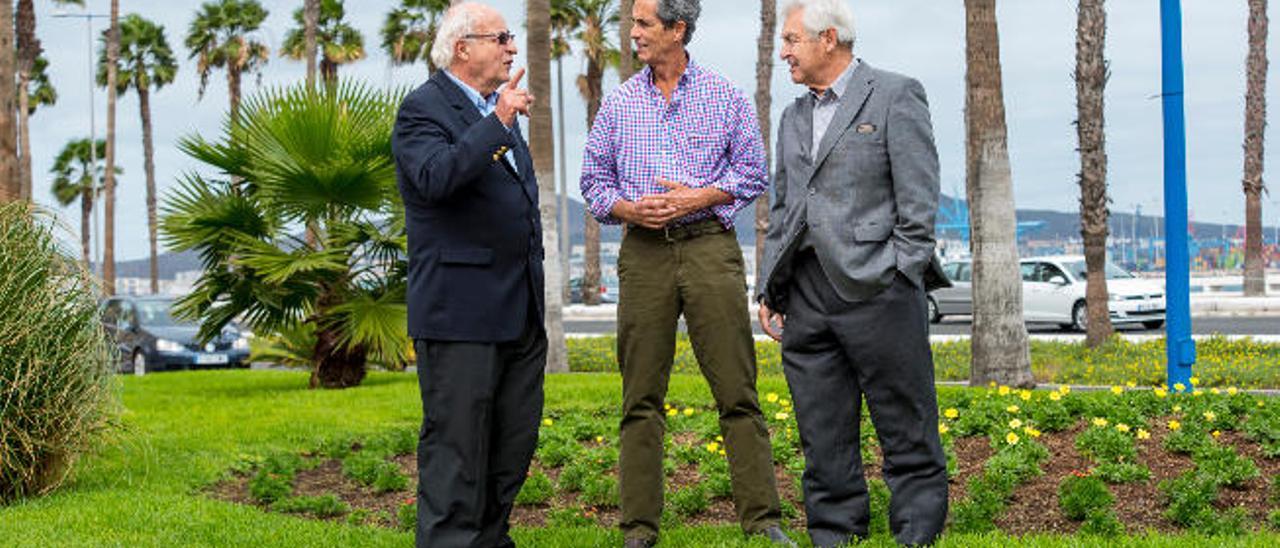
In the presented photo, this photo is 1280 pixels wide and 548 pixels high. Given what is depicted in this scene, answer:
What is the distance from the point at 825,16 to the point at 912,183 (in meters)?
0.69

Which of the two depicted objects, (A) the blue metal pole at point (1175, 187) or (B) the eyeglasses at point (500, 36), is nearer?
(B) the eyeglasses at point (500, 36)

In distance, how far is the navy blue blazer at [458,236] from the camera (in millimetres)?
5141

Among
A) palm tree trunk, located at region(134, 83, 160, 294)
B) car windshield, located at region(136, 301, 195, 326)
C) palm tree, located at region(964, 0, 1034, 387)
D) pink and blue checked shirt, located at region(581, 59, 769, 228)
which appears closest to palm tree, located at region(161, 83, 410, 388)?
palm tree, located at region(964, 0, 1034, 387)

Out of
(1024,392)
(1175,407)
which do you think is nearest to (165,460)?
(1024,392)

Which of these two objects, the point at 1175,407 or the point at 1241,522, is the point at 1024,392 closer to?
the point at 1175,407

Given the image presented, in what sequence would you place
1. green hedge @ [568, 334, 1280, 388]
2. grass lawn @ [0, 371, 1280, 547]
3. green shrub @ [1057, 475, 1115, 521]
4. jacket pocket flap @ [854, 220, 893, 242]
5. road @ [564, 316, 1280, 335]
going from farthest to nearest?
road @ [564, 316, 1280, 335] < green hedge @ [568, 334, 1280, 388] < green shrub @ [1057, 475, 1115, 521] < grass lawn @ [0, 371, 1280, 547] < jacket pocket flap @ [854, 220, 893, 242]

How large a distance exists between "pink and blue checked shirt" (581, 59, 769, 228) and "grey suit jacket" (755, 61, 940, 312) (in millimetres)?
439

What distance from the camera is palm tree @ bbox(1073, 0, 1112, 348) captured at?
736 inches

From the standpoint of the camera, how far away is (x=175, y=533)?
6.48 m

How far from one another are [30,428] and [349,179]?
593 centimetres

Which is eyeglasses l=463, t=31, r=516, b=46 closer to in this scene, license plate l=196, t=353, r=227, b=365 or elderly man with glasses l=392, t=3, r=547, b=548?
elderly man with glasses l=392, t=3, r=547, b=548

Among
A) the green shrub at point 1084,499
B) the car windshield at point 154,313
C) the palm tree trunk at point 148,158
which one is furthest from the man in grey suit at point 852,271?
the palm tree trunk at point 148,158

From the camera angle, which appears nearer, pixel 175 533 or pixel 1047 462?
pixel 175 533

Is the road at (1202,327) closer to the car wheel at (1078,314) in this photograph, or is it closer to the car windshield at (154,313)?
the car wheel at (1078,314)
